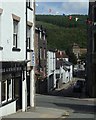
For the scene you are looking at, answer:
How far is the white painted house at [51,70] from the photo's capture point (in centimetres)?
6881

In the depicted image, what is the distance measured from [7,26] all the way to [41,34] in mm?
41760

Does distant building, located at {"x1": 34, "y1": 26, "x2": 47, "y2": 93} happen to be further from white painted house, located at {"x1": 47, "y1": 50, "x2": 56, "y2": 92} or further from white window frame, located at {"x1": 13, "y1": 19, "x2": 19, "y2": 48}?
white window frame, located at {"x1": 13, "y1": 19, "x2": 19, "y2": 48}

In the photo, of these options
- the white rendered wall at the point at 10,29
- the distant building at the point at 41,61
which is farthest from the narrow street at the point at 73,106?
the distant building at the point at 41,61

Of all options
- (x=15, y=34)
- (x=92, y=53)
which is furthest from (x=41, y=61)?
(x=15, y=34)

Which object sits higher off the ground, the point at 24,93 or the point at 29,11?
the point at 29,11

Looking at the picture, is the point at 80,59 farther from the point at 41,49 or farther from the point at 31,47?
the point at 31,47

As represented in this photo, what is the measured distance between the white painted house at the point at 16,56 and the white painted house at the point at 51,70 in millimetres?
39227

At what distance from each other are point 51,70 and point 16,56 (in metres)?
48.7

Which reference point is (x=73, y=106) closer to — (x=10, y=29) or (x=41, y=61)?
(x=10, y=29)

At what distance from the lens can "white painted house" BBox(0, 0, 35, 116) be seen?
21188mm

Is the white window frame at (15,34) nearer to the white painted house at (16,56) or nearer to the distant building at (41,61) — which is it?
the white painted house at (16,56)

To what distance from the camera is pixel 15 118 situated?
2075 centimetres

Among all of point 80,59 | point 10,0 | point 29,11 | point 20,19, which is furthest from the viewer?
point 80,59

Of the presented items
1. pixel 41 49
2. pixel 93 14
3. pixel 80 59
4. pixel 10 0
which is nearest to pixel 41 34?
pixel 41 49
